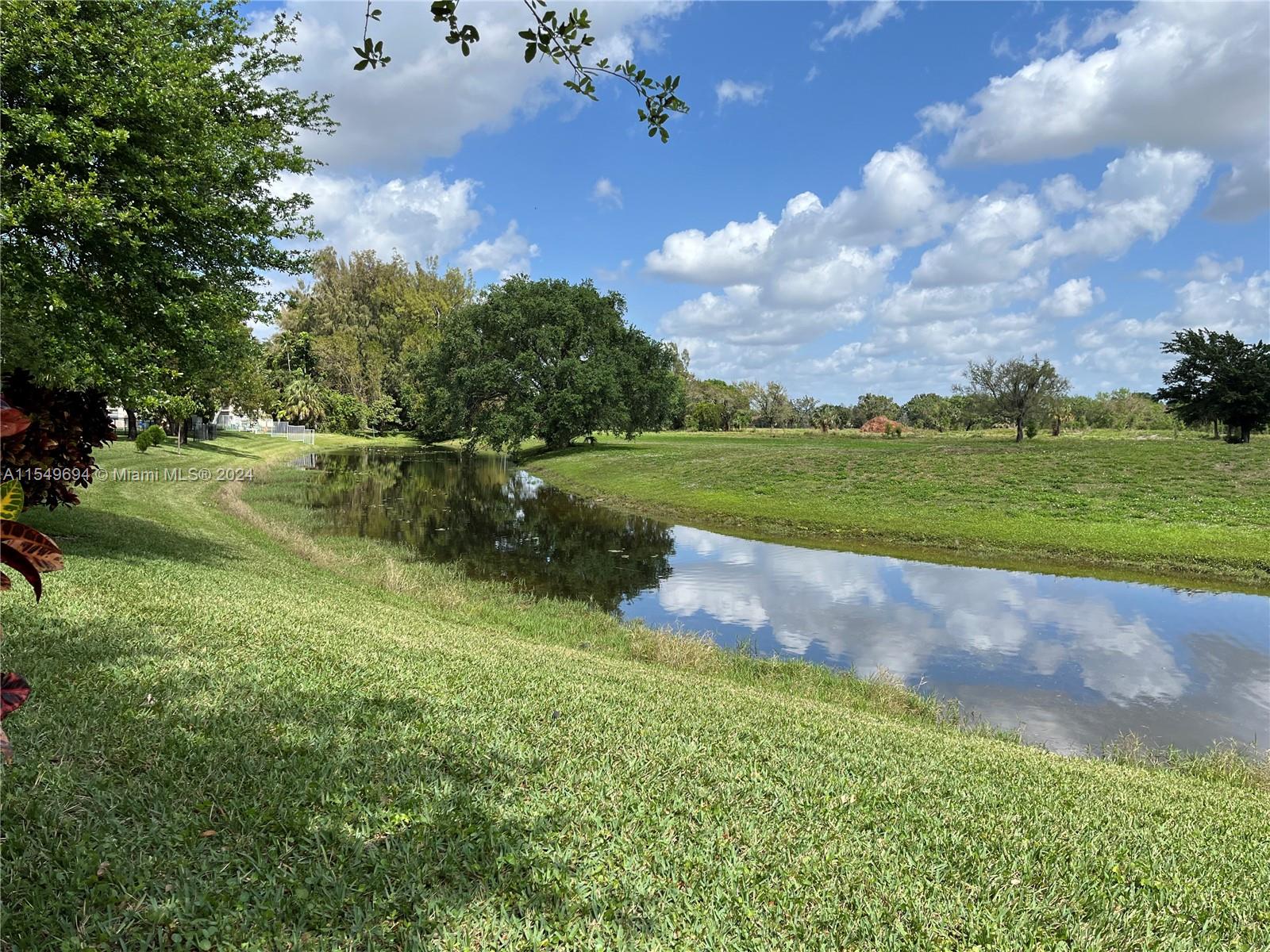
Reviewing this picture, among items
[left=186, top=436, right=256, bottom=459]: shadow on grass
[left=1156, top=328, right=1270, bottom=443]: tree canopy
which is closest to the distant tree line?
Answer: [left=1156, top=328, right=1270, bottom=443]: tree canopy

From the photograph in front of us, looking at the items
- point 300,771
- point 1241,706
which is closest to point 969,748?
point 300,771

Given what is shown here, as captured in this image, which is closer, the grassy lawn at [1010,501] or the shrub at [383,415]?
the grassy lawn at [1010,501]

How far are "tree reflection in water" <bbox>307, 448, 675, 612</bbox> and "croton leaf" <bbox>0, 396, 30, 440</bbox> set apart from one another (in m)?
13.7

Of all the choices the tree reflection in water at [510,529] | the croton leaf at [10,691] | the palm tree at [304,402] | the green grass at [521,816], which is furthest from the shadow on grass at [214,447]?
the croton leaf at [10,691]

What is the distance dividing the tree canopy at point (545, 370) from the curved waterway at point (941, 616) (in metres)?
28.4

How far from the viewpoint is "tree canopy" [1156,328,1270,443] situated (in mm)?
39719

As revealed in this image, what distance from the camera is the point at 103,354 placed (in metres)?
9.95

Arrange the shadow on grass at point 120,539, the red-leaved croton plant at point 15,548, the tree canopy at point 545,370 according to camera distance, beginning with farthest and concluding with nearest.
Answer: the tree canopy at point 545,370 < the shadow on grass at point 120,539 < the red-leaved croton plant at point 15,548

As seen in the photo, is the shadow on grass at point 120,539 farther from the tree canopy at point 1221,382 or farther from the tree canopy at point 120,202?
the tree canopy at point 1221,382

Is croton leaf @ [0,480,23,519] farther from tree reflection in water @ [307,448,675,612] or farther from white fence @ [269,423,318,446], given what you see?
white fence @ [269,423,318,446]

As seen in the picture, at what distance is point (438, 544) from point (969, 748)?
17805mm

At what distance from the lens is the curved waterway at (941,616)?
10180mm

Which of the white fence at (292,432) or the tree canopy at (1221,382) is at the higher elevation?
the tree canopy at (1221,382)

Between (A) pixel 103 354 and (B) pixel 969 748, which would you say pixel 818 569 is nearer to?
(B) pixel 969 748
